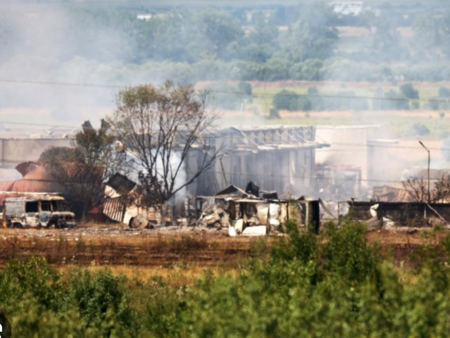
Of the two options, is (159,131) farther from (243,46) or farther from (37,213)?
(243,46)

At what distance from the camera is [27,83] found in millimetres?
94250

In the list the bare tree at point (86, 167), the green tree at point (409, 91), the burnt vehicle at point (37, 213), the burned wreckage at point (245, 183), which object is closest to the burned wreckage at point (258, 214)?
the burned wreckage at point (245, 183)

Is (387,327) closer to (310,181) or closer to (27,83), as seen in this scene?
(310,181)

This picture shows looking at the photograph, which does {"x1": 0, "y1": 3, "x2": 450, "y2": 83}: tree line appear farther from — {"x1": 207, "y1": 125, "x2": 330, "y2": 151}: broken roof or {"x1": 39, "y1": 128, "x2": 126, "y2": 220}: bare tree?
{"x1": 39, "y1": 128, "x2": 126, "y2": 220}: bare tree

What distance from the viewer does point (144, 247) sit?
2905 cm

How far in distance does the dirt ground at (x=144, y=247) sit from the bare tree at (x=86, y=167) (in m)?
8.49

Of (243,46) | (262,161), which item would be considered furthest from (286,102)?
(262,161)

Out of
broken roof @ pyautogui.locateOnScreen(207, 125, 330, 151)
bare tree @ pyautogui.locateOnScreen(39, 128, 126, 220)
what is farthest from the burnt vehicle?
broken roof @ pyautogui.locateOnScreen(207, 125, 330, 151)

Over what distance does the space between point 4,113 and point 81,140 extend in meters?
42.7

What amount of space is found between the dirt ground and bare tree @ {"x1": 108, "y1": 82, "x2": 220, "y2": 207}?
11.0m

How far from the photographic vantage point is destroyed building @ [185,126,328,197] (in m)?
51.6

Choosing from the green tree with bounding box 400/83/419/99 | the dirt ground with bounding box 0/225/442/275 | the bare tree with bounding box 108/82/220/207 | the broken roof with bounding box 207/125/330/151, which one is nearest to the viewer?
the dirt ground with bounding box 0/225/442/275

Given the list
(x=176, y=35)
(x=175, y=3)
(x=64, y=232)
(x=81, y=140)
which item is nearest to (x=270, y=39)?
(x=176, y=35)

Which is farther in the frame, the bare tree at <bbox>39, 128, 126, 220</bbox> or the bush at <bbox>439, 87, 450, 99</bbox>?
the bush at <bbox>439, 87, 450, 99</bbox>
